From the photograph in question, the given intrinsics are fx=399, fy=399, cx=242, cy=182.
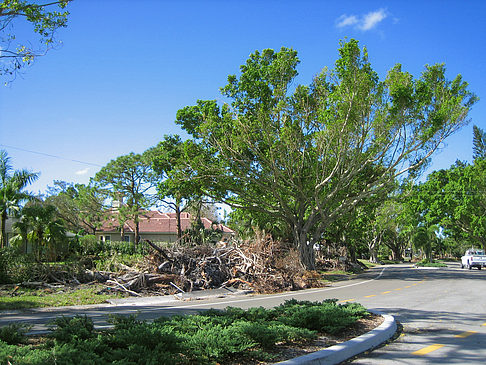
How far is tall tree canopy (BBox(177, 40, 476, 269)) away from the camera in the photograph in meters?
22.5

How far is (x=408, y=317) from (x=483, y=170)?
148 feet

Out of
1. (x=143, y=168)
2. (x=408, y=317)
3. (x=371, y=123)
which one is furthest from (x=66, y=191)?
(x=408, y=317)

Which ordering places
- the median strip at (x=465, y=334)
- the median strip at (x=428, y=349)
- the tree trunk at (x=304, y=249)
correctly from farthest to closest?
the tree trunk at (x=304, y=249), the median strip at (x=465, y=334), the median strip at (x=428, y=349)

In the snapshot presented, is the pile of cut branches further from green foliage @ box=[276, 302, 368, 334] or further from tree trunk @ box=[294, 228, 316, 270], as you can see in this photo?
green foliage @ box=[276, 302, 368, 334]

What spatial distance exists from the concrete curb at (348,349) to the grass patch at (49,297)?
10061 mm

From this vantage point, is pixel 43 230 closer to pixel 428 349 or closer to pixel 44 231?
pixel 44 231

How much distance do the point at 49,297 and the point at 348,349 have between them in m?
11.9

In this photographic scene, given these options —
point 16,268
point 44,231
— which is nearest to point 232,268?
point 44,231

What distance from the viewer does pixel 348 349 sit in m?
5.98

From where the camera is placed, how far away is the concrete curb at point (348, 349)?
17.4 ft

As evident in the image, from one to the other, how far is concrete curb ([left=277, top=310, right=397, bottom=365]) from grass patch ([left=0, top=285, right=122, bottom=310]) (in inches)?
396

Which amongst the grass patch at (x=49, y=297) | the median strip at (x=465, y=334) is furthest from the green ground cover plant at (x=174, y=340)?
the grass patch at (x=49, y=297)

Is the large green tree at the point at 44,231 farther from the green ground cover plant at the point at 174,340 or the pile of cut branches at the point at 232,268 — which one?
the green ground cover plant at the point at 174,340

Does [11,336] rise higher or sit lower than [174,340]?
higher
